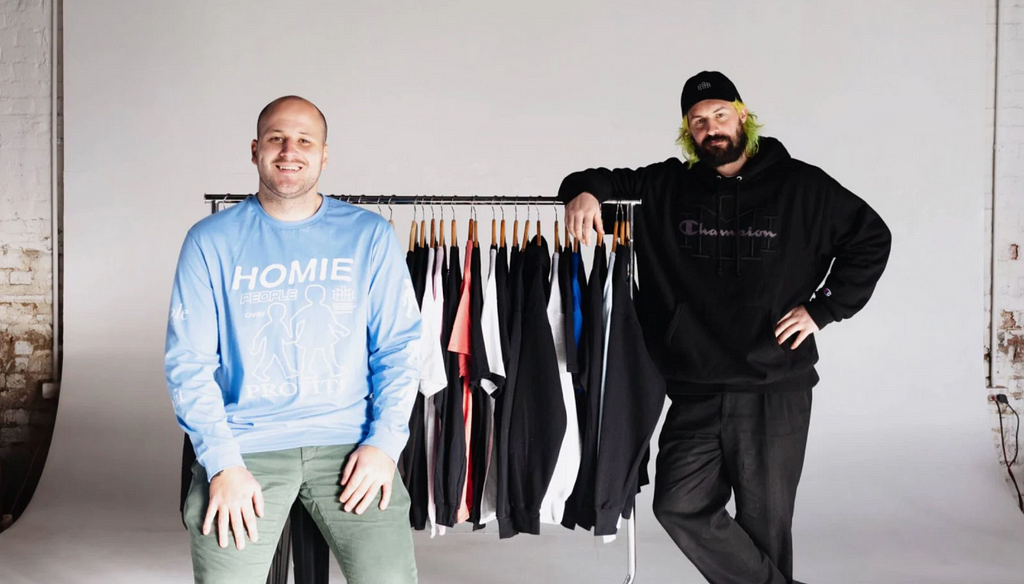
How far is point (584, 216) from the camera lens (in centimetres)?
258

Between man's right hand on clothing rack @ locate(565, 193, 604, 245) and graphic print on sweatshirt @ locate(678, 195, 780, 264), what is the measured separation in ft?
1.01

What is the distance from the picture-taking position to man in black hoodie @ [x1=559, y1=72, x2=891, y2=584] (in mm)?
2602

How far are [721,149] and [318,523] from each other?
1582 millimetres

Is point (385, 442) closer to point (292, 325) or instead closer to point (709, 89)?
point (292, 325)

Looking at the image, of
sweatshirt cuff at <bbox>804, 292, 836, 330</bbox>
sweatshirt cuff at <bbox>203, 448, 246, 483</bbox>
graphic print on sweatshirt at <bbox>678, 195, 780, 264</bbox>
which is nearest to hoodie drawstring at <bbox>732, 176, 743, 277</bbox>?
graphic print on sweatshirt at <bbox>678, 195, 780, 264</bbox>

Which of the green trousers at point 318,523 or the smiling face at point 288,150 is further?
the smiling face at point 288,150

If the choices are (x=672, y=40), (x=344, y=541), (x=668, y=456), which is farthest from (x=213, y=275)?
(x=672, y=40)

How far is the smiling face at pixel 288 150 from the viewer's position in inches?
78.2

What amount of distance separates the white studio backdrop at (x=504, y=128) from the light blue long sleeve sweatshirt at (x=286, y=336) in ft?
7.93

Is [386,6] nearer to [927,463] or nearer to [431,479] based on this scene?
[431,479]

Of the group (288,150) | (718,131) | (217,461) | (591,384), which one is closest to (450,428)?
(591,384)

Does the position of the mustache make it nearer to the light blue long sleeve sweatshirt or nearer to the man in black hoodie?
the man in black hoodie

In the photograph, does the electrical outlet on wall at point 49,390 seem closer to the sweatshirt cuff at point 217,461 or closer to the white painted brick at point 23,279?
the white painted brick at point 23,279

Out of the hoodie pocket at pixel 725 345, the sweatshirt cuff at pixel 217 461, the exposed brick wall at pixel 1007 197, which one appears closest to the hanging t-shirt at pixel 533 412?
the hoodie pocket at pixel 725 345
